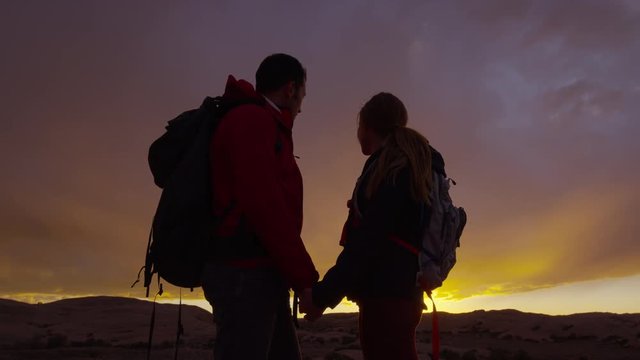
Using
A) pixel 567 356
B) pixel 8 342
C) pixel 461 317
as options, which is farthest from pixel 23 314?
pixel 567 356

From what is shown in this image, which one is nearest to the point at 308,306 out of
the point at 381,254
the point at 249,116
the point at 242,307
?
the point at 242,307

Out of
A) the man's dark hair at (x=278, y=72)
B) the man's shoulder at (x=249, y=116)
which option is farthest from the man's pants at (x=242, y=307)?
the man's dark hair at (x=278, y=72)

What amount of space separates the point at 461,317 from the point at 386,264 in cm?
3964

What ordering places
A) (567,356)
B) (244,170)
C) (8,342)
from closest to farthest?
(244,170), (567,356), (8,342)

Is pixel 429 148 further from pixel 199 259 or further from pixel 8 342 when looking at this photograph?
pixel 8 342

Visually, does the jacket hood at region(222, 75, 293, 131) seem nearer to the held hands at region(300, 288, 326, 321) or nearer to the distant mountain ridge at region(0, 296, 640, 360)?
the held hands at region(300, 288, 326, 321)

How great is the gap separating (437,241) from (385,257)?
0.33 m

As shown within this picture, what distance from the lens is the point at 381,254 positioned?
3.26m

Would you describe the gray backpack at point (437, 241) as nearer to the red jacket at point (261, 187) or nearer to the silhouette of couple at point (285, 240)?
the silhouette of couple at point (285, 240)

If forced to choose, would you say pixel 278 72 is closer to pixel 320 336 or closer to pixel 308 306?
pixel 308 306

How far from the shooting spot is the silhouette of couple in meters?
3.07

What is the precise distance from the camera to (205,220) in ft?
10.5

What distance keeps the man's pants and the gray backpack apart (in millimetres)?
824

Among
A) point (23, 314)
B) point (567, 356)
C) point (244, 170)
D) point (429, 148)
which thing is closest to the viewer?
point (244, 170)
